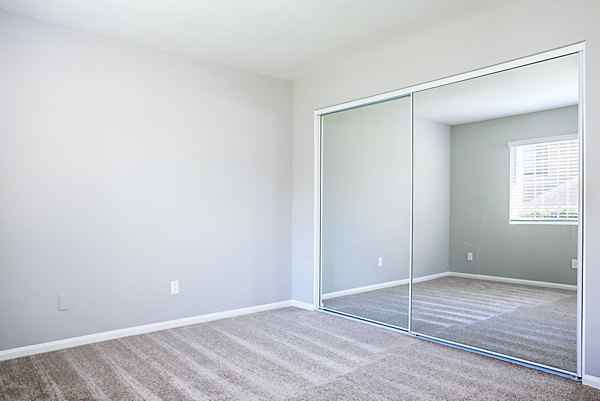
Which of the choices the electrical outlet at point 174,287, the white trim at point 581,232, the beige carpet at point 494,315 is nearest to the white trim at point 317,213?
the beige carpet at point 494,315

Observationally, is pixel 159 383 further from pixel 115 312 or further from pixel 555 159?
pixel 555 159

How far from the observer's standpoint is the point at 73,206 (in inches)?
136

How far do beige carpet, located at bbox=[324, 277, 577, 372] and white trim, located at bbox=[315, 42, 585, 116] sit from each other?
1593mm

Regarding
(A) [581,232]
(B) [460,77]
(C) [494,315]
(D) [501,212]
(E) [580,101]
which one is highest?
(B) [460,77]

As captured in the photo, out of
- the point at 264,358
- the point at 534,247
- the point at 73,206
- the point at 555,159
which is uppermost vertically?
the point at 555,159

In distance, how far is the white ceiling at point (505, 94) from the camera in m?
2.89

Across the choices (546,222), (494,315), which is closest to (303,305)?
(494,315)

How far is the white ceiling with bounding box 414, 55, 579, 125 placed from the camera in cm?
289

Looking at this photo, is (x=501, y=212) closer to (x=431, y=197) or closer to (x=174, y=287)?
(x=431, y=197)

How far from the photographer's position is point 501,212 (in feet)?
10.9

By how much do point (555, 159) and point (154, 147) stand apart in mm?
3217

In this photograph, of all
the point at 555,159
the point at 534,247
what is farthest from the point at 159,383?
the point at 555,159

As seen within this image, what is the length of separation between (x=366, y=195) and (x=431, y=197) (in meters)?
0.74

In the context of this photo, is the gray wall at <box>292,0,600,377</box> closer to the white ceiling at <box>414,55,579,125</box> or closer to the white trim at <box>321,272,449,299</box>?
the white ceiling at <box>414,55,579,125</box>
